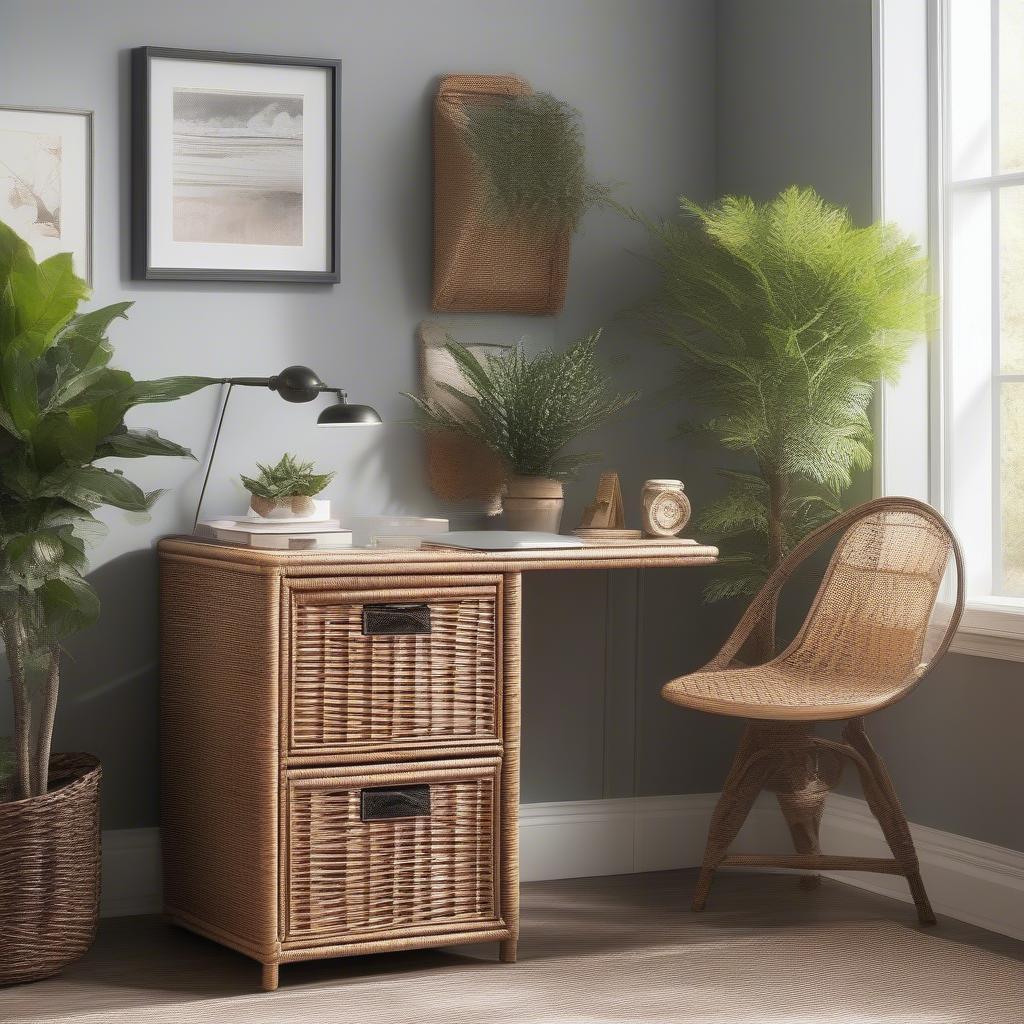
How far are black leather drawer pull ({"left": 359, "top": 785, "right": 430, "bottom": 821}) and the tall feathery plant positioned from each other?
96cm

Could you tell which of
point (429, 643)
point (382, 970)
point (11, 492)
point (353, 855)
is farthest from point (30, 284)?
point (382, 970)

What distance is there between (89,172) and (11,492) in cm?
82

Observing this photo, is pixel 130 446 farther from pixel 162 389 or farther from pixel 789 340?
pixel 789 340

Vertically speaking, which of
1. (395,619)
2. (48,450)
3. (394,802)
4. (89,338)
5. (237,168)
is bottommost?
(394,802)

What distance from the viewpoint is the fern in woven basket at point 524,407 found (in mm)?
3424

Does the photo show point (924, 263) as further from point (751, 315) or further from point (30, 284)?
point (30, 284)

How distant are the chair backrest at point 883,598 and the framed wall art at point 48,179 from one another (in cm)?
181

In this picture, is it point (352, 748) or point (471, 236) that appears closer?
point (352, 748)

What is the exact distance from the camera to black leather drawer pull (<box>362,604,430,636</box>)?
290cm

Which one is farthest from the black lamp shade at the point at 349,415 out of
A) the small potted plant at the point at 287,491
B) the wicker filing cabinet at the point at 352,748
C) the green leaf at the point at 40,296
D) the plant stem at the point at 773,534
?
the plant stem at the point at 773,534

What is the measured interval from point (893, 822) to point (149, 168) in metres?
2.15

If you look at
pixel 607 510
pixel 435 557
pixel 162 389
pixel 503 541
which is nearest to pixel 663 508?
pixel 607 510

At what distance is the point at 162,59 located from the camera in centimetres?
327

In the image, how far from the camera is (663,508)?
11.0 ft
